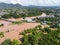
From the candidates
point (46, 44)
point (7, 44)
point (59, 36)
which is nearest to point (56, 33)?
point (59, 36)

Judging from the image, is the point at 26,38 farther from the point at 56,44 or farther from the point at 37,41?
the point at 56,44

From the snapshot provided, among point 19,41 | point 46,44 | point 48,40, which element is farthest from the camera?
point 19,41

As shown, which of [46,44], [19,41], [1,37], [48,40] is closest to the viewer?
[46,44]

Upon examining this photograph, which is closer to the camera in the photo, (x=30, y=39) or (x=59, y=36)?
(x=30, y=39)

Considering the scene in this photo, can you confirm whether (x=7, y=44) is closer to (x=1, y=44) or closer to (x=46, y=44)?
(x=1, y=44)

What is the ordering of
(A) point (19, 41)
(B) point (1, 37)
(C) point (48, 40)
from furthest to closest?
(B) point (1, 37)
(A) point (19, 41)
(C) point (48, 40)

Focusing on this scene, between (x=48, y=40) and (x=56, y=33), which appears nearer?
(x=48, y=40)

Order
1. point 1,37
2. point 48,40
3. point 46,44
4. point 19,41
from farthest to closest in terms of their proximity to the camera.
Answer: point 1,37
point 19,41
point 48,40
point 46,44

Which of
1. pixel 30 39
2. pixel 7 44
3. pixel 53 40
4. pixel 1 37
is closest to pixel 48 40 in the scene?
pixel 53 40
